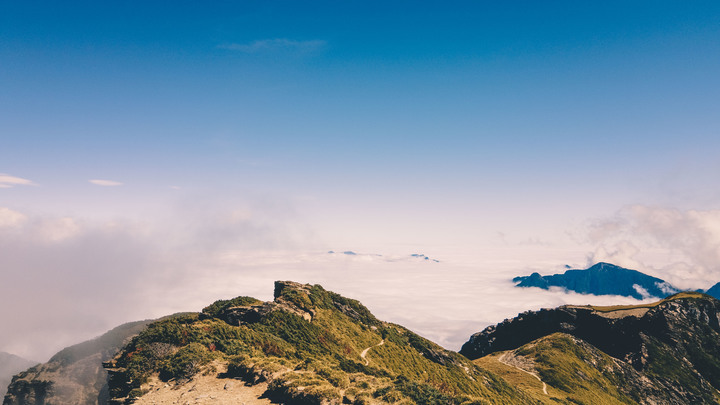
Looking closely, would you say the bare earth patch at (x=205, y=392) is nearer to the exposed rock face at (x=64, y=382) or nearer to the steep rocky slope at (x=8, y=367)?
the exposed rock face at (x=64, y=382)

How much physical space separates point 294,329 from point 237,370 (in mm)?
37012

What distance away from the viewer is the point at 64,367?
7581cm

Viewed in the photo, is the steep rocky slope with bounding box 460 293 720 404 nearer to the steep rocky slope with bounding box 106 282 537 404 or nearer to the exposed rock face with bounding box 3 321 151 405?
the steep rocky slope with bounding box 106 282 537 404

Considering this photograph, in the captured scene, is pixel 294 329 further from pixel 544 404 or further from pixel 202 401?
pixel 544 404

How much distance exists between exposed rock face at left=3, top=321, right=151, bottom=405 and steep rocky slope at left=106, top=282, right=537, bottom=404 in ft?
94.4

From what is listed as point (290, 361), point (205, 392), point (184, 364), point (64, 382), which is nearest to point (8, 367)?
point (64, 382)

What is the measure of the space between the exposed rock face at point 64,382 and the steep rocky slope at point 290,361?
28.8 metres

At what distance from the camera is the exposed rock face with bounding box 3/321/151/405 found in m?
68.0

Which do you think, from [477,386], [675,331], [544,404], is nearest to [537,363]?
[544,404]

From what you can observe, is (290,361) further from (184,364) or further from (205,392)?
(205,392)

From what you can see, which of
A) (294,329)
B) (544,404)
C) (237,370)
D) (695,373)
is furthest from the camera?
(695,373)

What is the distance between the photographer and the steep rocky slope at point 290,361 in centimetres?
2332

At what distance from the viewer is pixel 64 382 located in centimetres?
7112

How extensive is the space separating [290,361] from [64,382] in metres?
72.7
